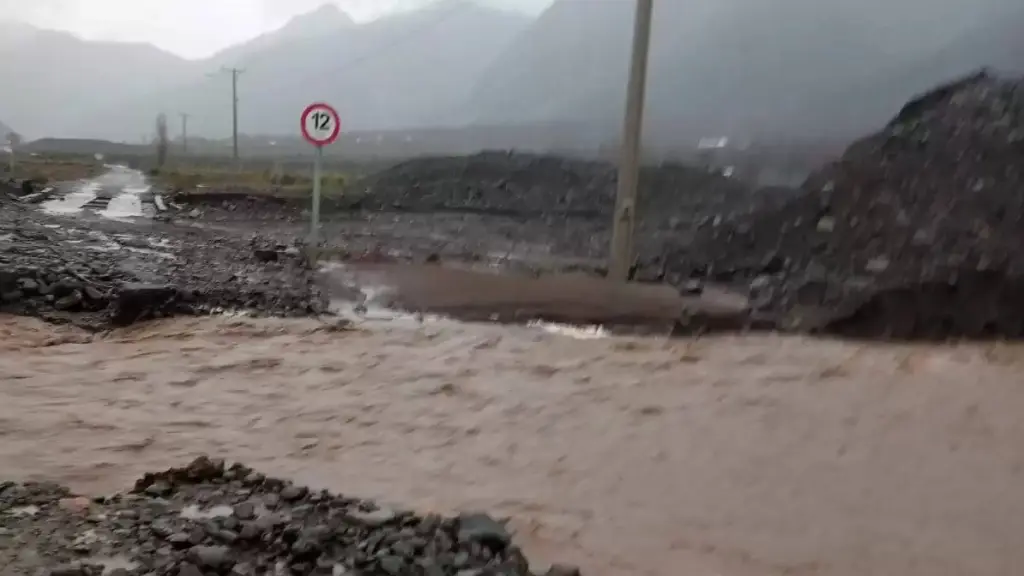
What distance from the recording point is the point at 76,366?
16.5 feet

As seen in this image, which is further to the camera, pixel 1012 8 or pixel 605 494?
pixel 1012 8

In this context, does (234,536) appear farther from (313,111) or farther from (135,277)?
(313,111)

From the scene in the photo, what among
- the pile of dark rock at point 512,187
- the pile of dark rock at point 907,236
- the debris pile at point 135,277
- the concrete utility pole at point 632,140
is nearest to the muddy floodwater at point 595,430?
the debris pile at point 135,277

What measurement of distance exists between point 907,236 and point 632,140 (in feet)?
9.37

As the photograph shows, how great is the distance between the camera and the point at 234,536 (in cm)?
250

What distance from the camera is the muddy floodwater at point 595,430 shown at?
3221mm

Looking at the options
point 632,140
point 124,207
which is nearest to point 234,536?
point 632,140

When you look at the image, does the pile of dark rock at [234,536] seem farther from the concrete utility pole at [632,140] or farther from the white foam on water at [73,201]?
the white foam on water at [73,201]

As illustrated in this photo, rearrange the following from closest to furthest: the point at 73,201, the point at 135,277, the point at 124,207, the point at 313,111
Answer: the point at 135,277
the point at 313,111
the point at 124,207
the point at 73,201

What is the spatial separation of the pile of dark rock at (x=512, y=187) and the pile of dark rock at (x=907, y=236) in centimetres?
243

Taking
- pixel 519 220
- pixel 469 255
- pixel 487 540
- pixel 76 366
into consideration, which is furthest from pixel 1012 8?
pixel 76 366

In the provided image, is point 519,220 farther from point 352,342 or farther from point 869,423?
point 869,423

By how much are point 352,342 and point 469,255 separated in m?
4.39

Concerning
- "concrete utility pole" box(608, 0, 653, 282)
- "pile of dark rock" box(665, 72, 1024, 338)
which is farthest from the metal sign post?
"pile of dark rock" box(665, 72, 1024, 338)
